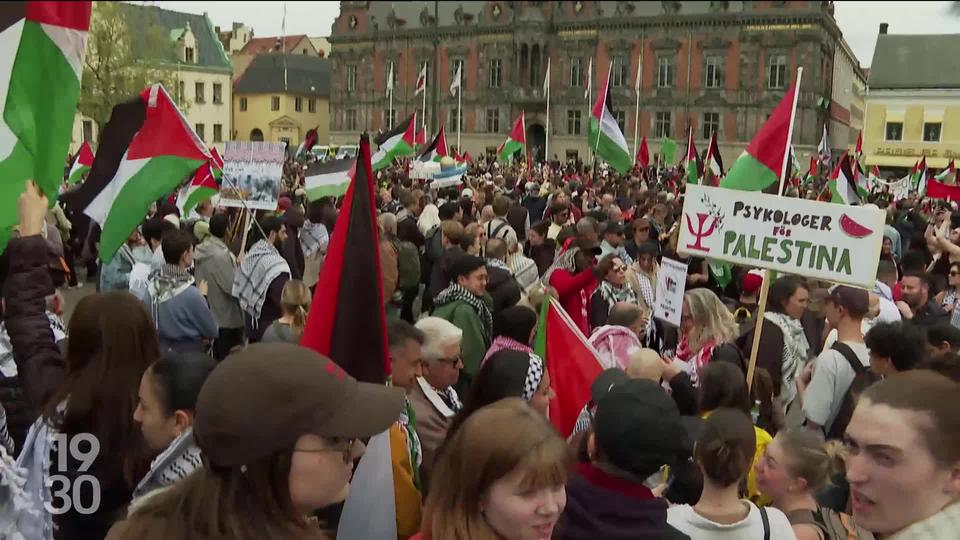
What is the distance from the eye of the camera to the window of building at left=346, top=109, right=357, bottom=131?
6806 centimetres

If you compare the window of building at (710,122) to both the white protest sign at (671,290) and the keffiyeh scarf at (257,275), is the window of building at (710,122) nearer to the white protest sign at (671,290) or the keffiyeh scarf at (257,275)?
the white protest sign at (671,290)

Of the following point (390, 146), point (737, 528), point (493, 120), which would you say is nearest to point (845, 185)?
point (390, 146)

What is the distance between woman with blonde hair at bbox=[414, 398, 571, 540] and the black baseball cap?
336mm

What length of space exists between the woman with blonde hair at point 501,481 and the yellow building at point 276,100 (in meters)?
70.6

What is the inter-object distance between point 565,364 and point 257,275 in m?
3.27

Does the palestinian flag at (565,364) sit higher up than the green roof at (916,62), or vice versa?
the green roof at (916,62)

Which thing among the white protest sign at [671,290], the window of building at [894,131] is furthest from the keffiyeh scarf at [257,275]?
the window of building at [894,131]

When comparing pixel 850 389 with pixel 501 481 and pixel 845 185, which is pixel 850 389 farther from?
pixel 845 185

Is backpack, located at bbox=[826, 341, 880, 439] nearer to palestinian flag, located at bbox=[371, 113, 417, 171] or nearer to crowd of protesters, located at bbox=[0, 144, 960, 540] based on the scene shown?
crowd of protesters, located at bbox=[0, 144, 960, 540]

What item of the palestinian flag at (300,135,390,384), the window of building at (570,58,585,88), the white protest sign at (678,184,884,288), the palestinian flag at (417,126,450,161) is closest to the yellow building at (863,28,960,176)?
the window of building at (570,58,585,88)

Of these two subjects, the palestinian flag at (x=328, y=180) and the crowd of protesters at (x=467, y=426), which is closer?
the crowd of protesters at (x=467, y=426)

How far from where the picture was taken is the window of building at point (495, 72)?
6059 centimetres

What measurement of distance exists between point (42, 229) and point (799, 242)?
A: 4.11m

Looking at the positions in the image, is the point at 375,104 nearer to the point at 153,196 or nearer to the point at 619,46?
the point at 619,46
